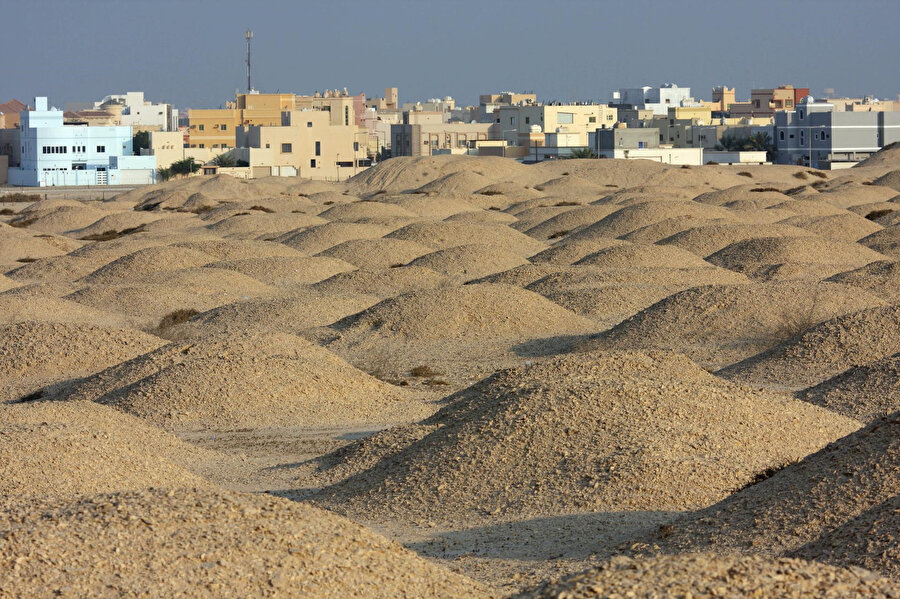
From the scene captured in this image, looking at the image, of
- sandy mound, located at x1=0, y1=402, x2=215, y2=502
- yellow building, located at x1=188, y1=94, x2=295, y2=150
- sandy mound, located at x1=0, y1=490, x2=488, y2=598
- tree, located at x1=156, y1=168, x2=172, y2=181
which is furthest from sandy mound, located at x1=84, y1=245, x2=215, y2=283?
yellow building, located at x1=188, y1=94, x2=295, y2=150

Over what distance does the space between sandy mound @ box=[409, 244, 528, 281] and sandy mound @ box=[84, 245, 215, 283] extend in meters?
6.49

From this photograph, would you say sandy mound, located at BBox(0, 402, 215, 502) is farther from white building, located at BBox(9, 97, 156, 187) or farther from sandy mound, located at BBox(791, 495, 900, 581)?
white building, located at BBox(9, 97, 156, 187)

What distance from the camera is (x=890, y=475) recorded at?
10.3 meters

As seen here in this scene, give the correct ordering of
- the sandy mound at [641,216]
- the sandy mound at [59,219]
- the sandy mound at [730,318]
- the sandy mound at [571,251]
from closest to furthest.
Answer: the sandy mound at [730,318] < the sandy mound at [571,251] < the sandy mound at [641,216] < the sandy mound at [59,219]

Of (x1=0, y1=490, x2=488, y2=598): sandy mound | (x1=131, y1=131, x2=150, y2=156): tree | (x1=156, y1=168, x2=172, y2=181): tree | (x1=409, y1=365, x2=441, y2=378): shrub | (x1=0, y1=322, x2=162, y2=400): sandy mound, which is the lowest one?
(x1=409, y1=365, x2=441, y2=378): shrub

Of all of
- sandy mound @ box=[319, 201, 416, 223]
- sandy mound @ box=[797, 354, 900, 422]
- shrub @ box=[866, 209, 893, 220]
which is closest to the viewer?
sandy mound @ box=[797, 354, 900, 422]

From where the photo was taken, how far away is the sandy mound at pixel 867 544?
28.0 ft

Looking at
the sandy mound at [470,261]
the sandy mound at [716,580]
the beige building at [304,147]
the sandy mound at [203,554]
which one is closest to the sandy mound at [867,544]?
the sandy mound at [716,580]

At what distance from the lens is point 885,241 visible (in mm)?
36625

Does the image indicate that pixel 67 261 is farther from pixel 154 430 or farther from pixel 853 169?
pixel 853 169

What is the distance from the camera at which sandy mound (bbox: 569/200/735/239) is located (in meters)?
41.7

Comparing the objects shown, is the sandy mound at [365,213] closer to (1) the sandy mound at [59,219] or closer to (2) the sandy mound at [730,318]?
(1) the sandy mound at [59,219]

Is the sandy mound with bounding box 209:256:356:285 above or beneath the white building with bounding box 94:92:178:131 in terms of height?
beneath

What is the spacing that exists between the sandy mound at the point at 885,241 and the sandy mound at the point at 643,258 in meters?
6.05
